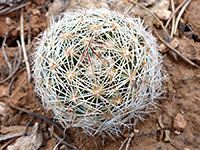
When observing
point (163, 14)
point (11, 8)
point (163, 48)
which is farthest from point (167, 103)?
point (11, 8)

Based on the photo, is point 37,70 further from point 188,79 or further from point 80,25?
point 188,79

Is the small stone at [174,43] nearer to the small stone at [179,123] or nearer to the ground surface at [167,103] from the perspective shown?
the ground surface at [167,103]

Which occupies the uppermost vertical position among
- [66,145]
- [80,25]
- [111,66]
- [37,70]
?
[80,25]

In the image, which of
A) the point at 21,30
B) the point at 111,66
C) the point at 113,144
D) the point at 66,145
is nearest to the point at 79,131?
the point at 66,145

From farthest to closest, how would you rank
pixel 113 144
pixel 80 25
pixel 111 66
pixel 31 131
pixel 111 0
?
pixel 111 0 < pixel 31 131 < pixel 113 144 < pixel 80 25 < pixel 111 66

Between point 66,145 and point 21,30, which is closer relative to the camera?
point 66,145

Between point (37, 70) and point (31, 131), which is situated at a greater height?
point (37, 70)

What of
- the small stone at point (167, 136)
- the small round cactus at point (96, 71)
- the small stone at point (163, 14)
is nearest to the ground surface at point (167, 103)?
the small stone at point (167, 136)
